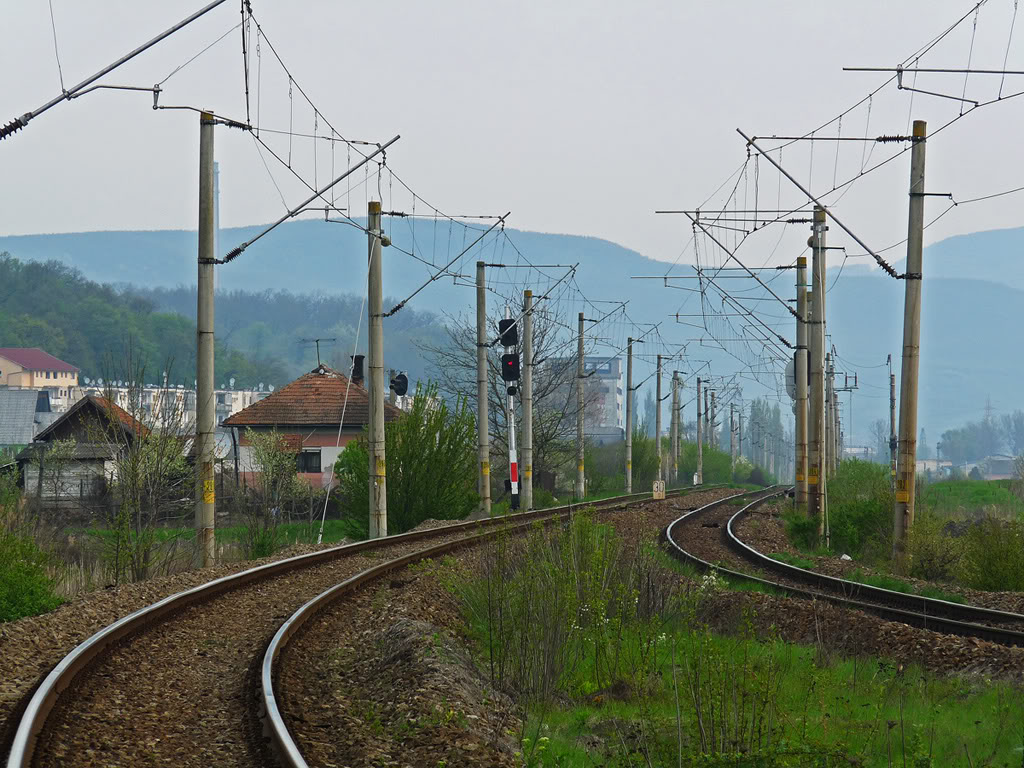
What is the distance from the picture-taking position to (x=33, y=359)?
166750mm

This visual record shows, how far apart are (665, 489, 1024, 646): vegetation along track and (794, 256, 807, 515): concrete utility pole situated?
21.4ft

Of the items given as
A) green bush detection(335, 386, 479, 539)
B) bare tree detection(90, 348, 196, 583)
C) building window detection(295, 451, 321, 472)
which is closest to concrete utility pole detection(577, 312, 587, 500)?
green bush detection(335, 386, 479, 539)

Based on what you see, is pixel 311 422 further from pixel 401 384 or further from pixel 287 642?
pixel 287 642

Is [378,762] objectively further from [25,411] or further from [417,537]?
[25,411]

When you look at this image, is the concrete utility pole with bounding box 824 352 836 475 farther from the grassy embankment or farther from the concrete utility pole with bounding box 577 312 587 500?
the grassy embankment

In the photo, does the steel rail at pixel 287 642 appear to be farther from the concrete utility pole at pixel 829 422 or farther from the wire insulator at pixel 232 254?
the concrete utility pole at pixel 829 422

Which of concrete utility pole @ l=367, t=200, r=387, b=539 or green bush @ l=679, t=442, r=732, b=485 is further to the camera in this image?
green bush @ l=679, t=442, r=732, b=485

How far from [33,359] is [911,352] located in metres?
161

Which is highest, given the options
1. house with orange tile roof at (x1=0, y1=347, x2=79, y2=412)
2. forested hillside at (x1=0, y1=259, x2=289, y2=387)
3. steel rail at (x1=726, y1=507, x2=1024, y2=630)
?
forested hillside at (x1=0, y1=259, x2=289, y2=387)

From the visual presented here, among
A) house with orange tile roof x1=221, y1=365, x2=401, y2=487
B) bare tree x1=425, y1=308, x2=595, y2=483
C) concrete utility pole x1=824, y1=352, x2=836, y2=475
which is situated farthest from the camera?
concrete utility pole x1=824, y1=352, x2=836, y2=475

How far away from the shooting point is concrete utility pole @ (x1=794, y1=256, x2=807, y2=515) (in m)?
34.8

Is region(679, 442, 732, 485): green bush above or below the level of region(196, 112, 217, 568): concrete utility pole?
below

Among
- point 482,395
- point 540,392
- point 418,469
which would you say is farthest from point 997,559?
point 540,392

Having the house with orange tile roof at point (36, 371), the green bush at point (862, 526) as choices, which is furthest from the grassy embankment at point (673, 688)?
the house with orange tile roof at point (36, 371)
